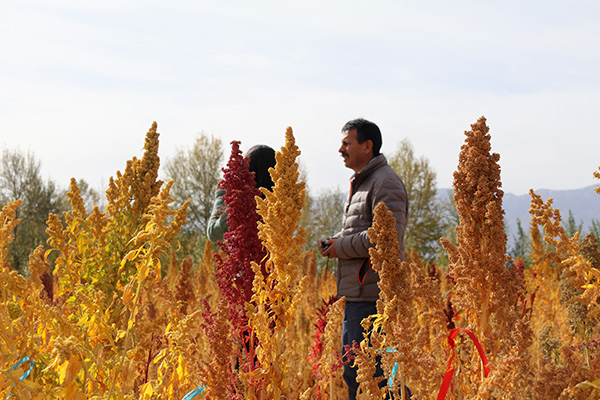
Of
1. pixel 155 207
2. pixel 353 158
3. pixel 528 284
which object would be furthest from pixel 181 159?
pixel 155 207

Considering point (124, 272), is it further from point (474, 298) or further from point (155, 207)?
point (474, 298)

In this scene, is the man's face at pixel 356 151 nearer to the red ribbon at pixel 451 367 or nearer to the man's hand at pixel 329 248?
the man's hand at pixel 329 248

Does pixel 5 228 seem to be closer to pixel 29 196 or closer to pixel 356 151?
pixel 356 151

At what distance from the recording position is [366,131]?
355 cm

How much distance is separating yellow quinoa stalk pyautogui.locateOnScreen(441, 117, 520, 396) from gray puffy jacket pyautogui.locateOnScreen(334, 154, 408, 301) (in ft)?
A: 4.86

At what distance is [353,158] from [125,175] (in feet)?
6.53

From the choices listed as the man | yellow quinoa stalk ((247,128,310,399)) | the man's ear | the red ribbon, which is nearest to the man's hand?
the man

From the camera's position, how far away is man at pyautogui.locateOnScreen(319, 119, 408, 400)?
126 inches

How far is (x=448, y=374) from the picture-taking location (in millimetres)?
1477

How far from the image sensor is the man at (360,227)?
3191 millimetres

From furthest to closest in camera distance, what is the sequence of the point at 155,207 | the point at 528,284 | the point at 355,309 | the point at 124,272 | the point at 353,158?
the point at 528,284 < the point at 353,158 < the point at 355,309 < the point at 124,272 < the point at 155,207

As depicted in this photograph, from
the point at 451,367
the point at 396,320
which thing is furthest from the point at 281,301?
the point at 451,367

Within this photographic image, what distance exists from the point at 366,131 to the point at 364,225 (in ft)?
2.19

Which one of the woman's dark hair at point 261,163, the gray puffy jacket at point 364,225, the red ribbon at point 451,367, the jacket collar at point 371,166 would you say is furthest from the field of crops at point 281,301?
the jacket collar at point 371,166
